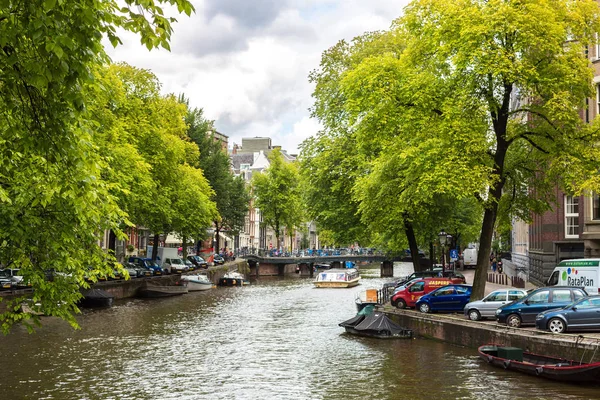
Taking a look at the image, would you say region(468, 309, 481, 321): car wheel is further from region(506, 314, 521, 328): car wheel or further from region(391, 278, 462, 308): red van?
region(391, 278, 462, 308): red van

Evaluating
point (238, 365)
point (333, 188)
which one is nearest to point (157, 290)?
point (333, 188)

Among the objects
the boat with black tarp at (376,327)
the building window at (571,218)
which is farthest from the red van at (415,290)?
the building window at (571,218)

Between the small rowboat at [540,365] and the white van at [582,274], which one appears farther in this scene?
the white van at [582,274]

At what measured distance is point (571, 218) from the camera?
42.4 m

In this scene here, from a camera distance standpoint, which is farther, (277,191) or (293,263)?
(277,191)

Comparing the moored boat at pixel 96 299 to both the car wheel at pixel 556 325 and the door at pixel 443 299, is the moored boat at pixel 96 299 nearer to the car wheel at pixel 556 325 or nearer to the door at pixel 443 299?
the door at pixel 443 299

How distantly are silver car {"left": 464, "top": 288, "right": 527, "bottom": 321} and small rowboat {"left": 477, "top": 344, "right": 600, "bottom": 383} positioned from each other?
401 centimetres

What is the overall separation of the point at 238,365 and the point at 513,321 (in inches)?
403

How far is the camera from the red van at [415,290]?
35.8 metres

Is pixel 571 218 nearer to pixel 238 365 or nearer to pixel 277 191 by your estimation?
pixel 238 365

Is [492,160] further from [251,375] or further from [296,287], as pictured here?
[296,287]

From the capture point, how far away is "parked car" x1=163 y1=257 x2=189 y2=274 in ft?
217

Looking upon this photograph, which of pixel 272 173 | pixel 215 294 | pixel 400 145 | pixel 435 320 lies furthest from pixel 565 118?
pixel 272 173

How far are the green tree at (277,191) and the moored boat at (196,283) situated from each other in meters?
35.7
